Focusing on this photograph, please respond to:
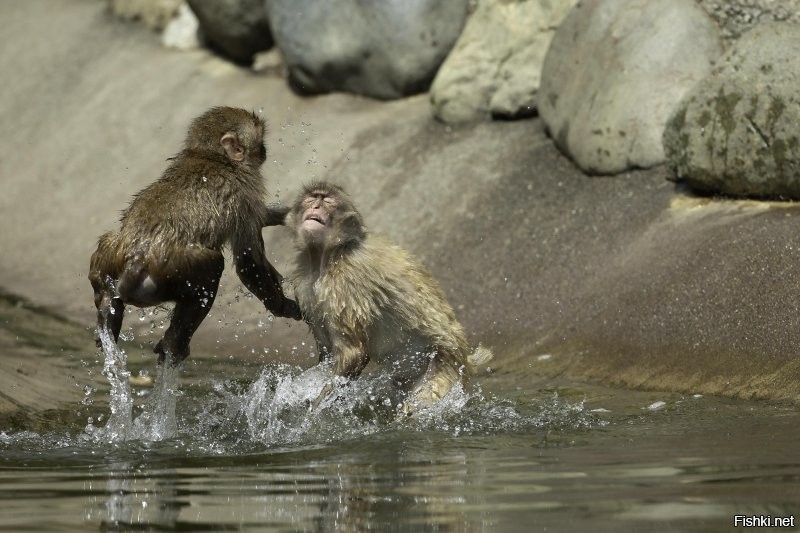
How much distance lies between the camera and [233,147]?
811 cm

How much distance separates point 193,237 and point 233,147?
2.29 ft

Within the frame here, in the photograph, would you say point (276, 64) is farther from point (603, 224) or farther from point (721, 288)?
point (721, 288)

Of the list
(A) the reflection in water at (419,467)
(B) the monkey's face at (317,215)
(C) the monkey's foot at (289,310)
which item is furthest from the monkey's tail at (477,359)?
(B) the monkey's face at (317,215)

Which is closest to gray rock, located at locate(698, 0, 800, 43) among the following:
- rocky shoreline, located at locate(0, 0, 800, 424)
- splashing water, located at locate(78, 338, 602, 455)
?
rocky shoreline, located at locate(0, 0, 800, 424)

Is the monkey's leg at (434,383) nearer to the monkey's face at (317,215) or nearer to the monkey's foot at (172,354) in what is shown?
the monkey's face at (317,215)

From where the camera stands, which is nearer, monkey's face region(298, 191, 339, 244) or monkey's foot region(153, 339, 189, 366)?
monkey's foot region(153, 339, 189, 366)

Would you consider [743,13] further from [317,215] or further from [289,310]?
[289,310]

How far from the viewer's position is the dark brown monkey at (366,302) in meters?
8.23

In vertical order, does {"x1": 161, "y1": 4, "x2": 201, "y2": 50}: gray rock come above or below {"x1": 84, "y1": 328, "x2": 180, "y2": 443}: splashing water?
below

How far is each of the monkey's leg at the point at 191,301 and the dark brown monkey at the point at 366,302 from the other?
73cm

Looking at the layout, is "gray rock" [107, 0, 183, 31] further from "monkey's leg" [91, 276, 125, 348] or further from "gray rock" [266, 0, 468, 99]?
"monkey's leg" [91, 276, 125, 348]

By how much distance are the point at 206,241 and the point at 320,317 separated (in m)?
0.94

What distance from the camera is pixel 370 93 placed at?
15711 millimetres

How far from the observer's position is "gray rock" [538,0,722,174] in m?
12.2
